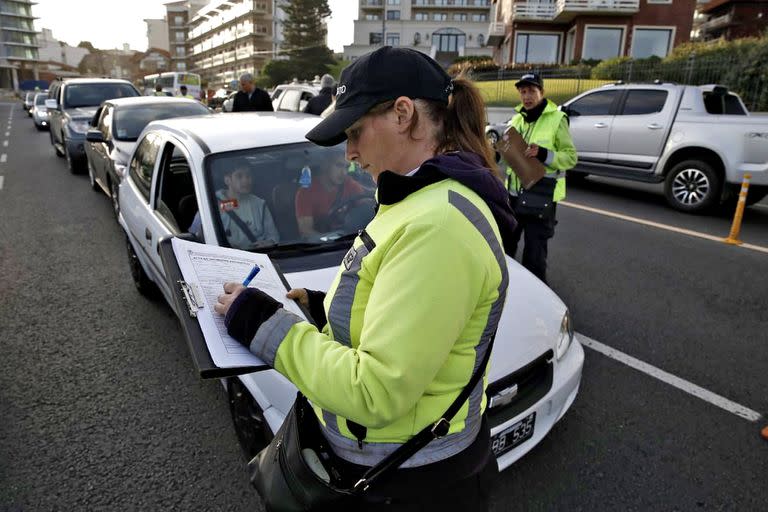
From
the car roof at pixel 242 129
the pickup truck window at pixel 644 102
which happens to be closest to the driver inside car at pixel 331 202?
the car roof at pixel 242 129

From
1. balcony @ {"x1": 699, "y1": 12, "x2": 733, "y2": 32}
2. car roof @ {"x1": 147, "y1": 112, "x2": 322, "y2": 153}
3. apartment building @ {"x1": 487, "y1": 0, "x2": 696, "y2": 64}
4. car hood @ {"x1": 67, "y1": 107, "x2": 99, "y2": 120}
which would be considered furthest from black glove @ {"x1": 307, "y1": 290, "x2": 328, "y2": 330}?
balcony @ {"x1": 699, "y1": 12, "x2": 733, "y2": 32}

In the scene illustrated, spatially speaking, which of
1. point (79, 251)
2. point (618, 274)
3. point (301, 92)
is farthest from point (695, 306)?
point (301, 92)

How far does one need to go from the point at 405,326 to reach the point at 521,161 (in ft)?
12.0

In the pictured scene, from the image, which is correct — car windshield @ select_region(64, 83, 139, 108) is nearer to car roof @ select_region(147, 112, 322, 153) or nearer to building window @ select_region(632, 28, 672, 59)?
car roof @ select_region(147, 112, 322, 153)

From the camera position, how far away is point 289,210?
10.7ft

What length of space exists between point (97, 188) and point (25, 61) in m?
123

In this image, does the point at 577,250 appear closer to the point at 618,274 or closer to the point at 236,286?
the point at 618,274

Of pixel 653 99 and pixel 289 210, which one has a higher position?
pixel 653 99

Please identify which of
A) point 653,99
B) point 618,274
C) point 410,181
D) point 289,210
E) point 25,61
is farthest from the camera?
point 25,61

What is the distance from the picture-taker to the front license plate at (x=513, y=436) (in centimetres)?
227

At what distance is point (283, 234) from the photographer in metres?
3.16

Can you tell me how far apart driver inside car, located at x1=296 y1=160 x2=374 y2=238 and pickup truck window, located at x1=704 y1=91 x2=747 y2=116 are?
7.77 m

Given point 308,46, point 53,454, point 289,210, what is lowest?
point 53,454

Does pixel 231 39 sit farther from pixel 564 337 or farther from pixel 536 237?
pixel 564 337
